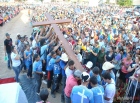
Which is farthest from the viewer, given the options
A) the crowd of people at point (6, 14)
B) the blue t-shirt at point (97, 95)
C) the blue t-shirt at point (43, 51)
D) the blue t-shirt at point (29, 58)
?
the crowd of people at point (6, 14)

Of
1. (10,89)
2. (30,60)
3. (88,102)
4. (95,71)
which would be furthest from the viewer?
(30,60)

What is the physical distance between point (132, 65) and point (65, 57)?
248 cm

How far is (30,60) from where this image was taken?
7391 millimetres

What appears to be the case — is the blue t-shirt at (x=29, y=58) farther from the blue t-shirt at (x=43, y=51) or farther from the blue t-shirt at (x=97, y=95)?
the blue t-shirt at (x=97, y=95)

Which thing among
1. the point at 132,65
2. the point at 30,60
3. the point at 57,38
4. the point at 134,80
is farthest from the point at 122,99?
the point at 30,60

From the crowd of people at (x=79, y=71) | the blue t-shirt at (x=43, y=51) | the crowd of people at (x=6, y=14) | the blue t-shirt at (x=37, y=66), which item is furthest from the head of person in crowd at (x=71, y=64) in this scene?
the crowd of people at (x=6, y=14)

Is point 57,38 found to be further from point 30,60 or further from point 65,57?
point 30,60

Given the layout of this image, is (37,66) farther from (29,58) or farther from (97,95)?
(97,95)

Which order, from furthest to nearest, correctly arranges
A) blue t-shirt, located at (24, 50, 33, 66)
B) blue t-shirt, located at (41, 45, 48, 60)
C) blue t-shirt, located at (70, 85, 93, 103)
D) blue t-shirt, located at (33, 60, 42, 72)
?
blue t-shirt, located at (24, 50, 33, 66)
blue t-shirt, located at (41, 45, 48, 60)
blue t-shirt, located at (33, 60, 42, 72)
blue t-shirt, located at (70, 85, 93, 103)

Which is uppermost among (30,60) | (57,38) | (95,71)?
(57,38)

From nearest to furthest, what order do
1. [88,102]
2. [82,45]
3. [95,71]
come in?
[88,102], [95,71], [82,45]

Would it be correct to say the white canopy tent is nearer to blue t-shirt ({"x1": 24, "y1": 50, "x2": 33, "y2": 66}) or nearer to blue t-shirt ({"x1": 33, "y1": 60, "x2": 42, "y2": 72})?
blue t-shirt ({"x1": 33, "y1": 60, "x2": 42, "y2": 72})

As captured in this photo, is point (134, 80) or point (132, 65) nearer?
point (134, 80)

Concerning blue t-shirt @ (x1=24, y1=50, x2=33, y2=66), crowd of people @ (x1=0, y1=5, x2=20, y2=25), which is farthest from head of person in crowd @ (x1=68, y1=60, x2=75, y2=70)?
crowd of people @ (x1=0, y1=5, x2=20, y2=25)
